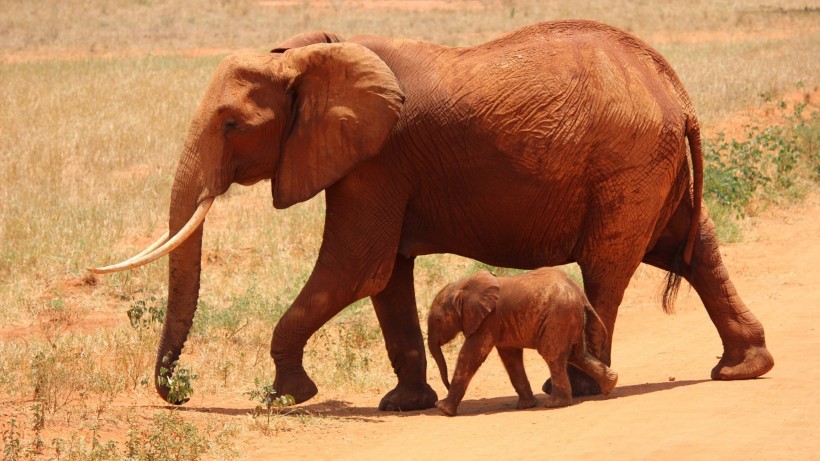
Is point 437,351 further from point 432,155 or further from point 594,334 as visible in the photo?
point 432,155

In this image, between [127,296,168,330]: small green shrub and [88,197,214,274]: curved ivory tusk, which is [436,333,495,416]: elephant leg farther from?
[127,296,168,330]: small green shrub

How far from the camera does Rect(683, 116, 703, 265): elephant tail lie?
8789mm

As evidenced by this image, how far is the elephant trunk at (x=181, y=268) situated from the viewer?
8008mm

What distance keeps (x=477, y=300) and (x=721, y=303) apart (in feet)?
6.97

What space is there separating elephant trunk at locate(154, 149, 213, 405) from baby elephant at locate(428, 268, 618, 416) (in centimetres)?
155

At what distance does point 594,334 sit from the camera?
27.3ft

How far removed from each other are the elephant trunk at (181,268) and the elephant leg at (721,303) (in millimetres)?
3276

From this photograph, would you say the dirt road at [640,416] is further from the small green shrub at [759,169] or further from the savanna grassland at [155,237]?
the small green shrub at [759,169]

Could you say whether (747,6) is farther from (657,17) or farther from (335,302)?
(335,302)

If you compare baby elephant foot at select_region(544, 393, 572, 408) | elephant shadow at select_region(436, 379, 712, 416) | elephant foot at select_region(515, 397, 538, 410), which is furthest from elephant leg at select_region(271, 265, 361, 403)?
baby elephant foot at select_region(544, 393, 572, 408)

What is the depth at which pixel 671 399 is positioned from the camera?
7.73m

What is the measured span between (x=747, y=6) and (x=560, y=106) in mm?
35785

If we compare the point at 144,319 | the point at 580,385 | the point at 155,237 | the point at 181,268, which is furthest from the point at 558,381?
the point at 155,237

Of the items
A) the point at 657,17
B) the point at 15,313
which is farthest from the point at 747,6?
the point at 15,313
